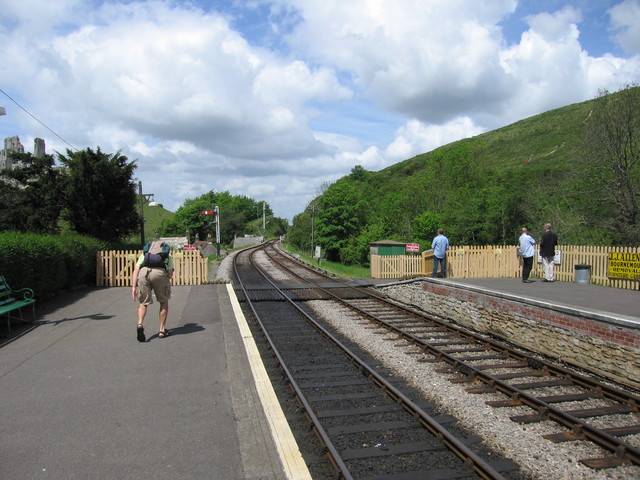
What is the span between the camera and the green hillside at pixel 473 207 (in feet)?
78.9

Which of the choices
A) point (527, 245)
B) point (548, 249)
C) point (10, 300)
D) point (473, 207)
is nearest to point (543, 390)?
point (527, 245)

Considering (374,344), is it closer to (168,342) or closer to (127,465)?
(168,342)

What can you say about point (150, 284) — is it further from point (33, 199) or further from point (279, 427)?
point (33, 199)

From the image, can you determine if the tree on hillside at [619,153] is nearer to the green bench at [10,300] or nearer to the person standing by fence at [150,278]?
the person standing by fence at [150,278]

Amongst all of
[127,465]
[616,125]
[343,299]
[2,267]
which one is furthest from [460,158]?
[127,465]

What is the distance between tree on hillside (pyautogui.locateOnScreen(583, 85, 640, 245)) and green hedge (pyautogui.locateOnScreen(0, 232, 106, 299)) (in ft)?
76.9

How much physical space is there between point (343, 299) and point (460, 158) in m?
34.0

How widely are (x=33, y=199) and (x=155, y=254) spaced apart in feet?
50.1

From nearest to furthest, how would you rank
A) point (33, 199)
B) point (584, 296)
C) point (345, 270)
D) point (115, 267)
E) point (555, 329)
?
point (555, 329) → point (584, 296) → point (115, 267) → point (33, 199) → point (345, 270)

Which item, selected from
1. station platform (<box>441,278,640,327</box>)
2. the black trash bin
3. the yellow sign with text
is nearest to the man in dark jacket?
station platform (<box>441,278,640,327</box>)

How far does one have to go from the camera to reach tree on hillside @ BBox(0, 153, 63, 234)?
17938 mm

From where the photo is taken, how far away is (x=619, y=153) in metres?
22.6

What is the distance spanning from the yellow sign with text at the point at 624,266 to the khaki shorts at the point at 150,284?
11.6 metres

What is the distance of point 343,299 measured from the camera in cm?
1501
